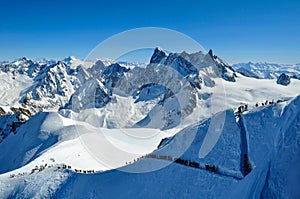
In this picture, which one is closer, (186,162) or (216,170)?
(216,170)

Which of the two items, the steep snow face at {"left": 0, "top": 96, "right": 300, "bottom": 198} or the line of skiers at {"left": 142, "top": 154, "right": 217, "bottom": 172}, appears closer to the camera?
the steep snow face at {"left": 0, "top": 96, "right": 300, "bottom": 198}

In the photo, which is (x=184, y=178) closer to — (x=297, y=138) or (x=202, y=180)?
(x=202, y=180)

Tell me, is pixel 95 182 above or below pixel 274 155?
below

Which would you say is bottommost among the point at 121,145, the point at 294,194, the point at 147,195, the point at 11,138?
the point at 11,138

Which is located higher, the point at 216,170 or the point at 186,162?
the point at 216,170

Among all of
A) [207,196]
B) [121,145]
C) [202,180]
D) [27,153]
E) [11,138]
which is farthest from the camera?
[11,138]

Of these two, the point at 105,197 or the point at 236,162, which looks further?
the point at 105,197

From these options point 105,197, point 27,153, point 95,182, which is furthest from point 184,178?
point 27,153

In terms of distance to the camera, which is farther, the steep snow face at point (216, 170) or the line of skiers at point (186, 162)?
the line of skiers at point (186, 162)

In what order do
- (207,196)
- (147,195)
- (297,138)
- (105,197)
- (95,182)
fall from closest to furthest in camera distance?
(297,138) < (207,196) < (147,195) < (105,197) < (95,182)
